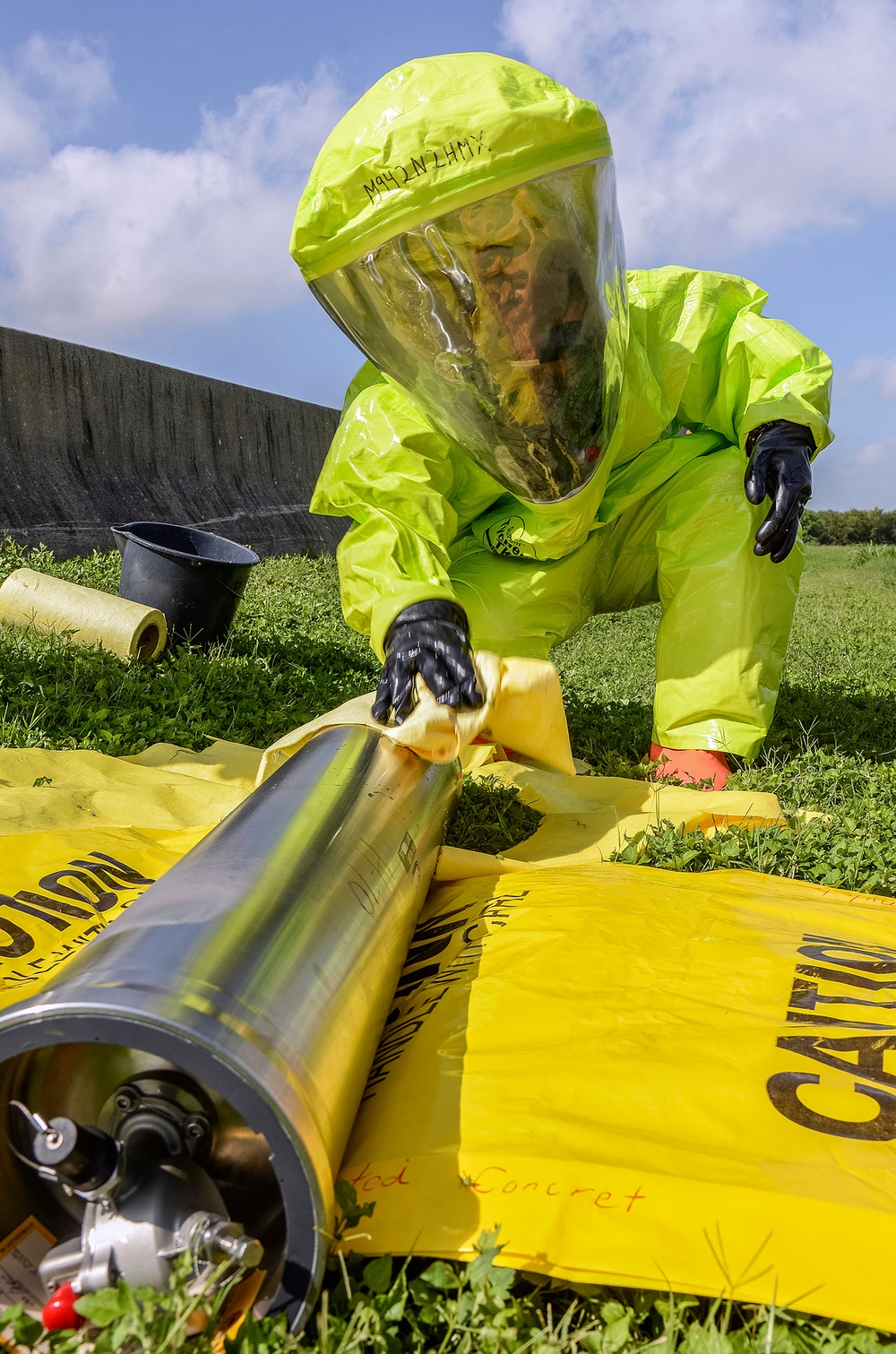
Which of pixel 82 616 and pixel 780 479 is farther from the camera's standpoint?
pixel 82 616

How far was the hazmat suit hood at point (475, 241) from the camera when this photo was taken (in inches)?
84.8

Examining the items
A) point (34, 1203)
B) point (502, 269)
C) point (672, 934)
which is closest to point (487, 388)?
point (502, 269)

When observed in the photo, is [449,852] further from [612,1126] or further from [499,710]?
[612,1126]

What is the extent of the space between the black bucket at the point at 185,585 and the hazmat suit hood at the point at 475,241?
212cm

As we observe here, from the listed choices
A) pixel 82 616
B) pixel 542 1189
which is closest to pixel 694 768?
pixel 542 1189

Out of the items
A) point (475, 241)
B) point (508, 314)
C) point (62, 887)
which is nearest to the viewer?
point (62, 887)

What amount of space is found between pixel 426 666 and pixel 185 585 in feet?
8.15

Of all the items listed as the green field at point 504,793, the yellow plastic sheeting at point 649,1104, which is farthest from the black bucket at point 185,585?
the yellow plastic sheeting at point 649,1104

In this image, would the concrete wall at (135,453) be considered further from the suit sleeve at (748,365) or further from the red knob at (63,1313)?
the red knob at (63,1313)

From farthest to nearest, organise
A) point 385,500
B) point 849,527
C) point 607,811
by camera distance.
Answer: point 849,527 < point 385,500 < point 607,811

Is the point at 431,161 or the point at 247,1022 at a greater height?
the point at 431,161

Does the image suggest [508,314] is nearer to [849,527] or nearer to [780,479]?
[780,479]

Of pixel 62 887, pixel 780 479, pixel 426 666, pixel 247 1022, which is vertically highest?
pixel 780 479

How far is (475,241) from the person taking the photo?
2.25 metres
